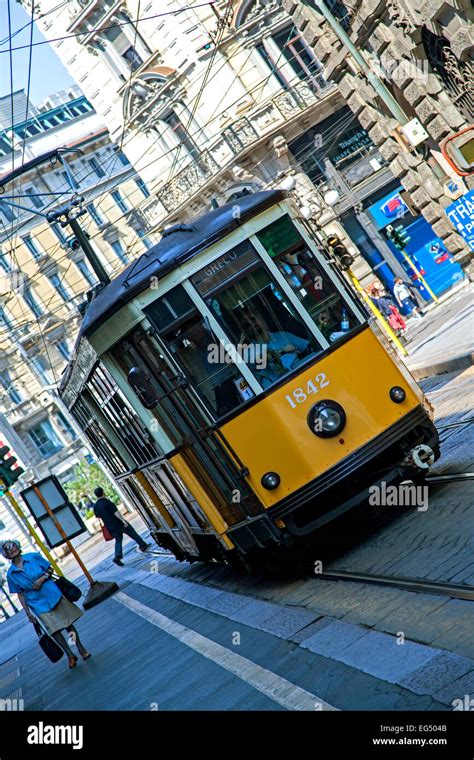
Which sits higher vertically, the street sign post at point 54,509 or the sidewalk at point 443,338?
the street sign post at point 54,509

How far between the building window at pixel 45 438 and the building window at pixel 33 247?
8.84 metres

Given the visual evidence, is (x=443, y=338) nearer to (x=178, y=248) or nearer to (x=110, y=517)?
(x=110, y=517)

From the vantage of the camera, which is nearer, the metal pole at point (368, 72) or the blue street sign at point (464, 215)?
the blue street sign at point (464, 215)

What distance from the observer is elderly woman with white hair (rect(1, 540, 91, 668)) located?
1082 centimetres

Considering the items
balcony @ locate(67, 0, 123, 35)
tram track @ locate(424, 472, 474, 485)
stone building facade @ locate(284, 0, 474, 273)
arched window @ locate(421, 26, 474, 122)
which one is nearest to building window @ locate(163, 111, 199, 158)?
balcony @ locate(67, 0, 123, 35)

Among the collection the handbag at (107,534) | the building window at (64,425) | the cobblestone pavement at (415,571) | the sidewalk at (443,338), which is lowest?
the cobblestone pavement at (415,571)

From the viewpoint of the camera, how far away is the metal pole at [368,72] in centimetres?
1862

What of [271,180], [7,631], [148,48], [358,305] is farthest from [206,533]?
[148,48]

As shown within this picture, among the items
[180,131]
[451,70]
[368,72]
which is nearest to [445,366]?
[451,70]

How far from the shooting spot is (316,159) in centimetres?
3194

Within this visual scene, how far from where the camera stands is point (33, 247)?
5366cm

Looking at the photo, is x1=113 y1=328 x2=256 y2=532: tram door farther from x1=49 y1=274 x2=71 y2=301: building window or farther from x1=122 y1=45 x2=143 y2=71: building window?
x1=49 y1=274 x2=71 y2=301: building window

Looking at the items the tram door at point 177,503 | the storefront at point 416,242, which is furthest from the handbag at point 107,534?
the storefront at point 416,242

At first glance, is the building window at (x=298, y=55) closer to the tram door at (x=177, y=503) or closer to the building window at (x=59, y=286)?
the tram door at (x=177, y=503)
